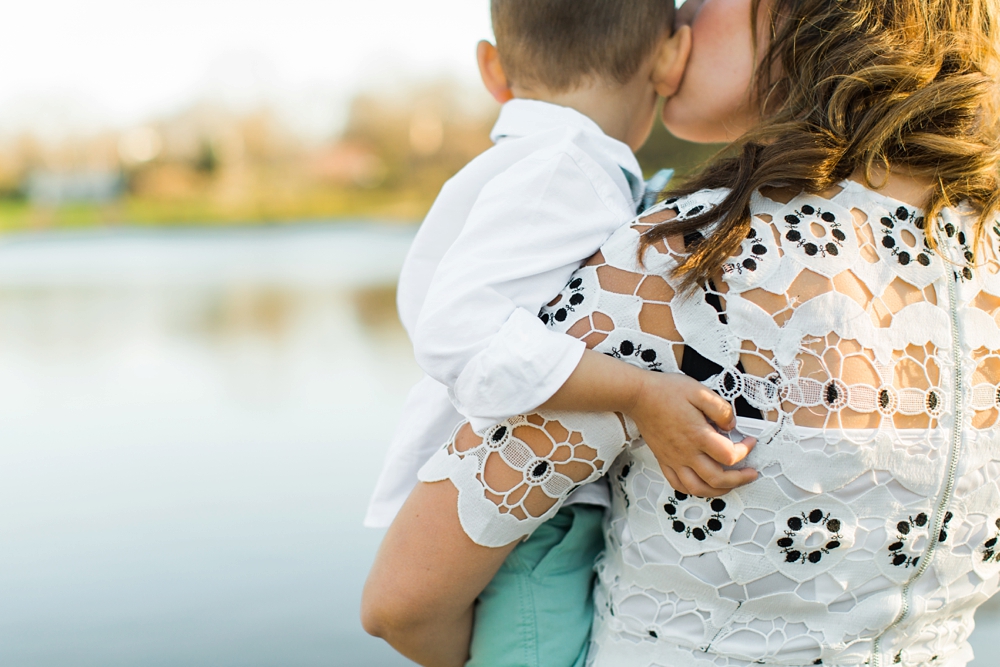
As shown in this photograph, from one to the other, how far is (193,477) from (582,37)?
239 centimetres

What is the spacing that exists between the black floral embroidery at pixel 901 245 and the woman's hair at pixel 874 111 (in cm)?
1

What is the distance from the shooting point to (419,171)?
9797mm

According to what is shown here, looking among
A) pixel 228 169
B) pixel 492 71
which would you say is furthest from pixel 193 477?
pixel 228 169

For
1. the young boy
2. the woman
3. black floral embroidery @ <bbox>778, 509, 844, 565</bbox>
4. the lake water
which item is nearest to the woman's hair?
the woman

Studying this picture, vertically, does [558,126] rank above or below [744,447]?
above

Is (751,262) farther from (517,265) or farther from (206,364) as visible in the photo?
(206,364)

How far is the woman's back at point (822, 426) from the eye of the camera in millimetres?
709

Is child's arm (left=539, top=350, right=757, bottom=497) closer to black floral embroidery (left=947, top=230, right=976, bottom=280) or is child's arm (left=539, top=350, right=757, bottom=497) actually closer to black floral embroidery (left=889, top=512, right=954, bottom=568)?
black floral embroidery (left=889, top=512, right=954, bottom=568)

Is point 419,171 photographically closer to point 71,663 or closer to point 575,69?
point 71,663

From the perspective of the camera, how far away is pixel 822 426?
2.31 feet

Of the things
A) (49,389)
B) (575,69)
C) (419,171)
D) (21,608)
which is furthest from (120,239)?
(575,69)

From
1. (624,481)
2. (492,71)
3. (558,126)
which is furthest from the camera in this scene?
(492,71)

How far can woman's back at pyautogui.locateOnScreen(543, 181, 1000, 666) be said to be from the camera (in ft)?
2.33

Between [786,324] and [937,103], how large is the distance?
0.82ft
